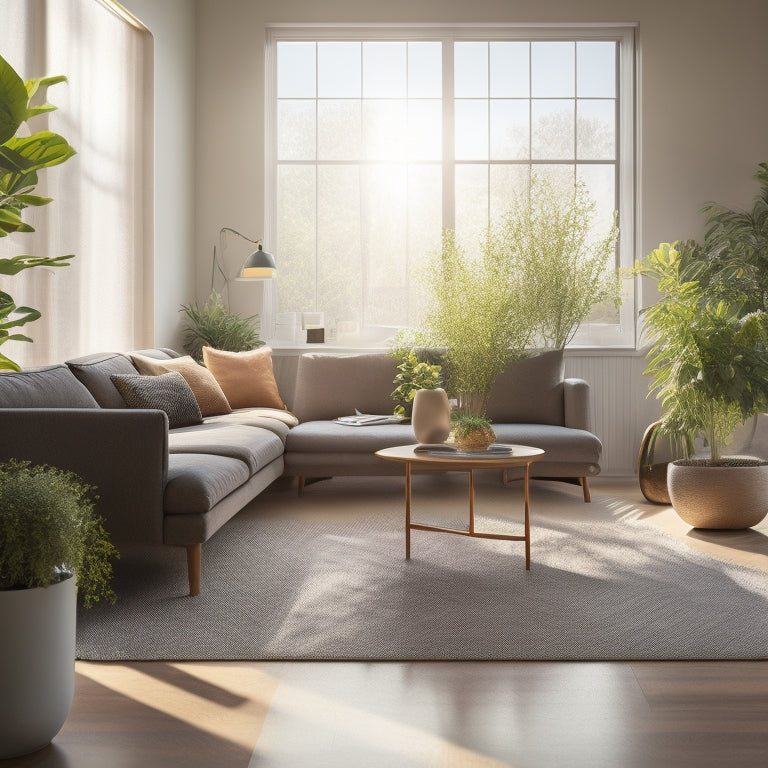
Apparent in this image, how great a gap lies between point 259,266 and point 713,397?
304 cm

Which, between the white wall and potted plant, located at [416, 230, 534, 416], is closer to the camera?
potted plant, located at [416, 230, 534, 416]

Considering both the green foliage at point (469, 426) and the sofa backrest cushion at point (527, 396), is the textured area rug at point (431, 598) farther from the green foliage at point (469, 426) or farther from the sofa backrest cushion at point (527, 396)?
the sofa backrest cushion at point (527, 396)

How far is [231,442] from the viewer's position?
3.99 metres

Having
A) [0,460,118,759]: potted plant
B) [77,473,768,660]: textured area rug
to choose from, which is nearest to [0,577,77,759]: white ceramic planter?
[0,460,118,759]: potted plant

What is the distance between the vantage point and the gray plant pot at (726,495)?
416 centimetres

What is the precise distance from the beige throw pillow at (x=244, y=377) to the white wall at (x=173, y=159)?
1.62ft

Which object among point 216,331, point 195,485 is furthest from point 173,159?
point 195,485

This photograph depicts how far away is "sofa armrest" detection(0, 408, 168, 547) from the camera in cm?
303

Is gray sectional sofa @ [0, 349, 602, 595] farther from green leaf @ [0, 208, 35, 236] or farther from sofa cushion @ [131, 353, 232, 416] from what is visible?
green leaf @ [0, 208, 35, 236]

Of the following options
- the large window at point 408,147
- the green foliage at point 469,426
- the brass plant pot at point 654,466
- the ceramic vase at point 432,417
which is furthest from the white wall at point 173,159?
the brass plant pot at point 654,466

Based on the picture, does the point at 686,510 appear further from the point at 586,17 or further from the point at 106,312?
the point at 586,17

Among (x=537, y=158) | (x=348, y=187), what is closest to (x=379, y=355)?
(x=348, y=187)

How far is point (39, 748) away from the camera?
6.40 feet

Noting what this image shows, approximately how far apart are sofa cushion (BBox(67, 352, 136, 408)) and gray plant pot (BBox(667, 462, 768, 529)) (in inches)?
109
